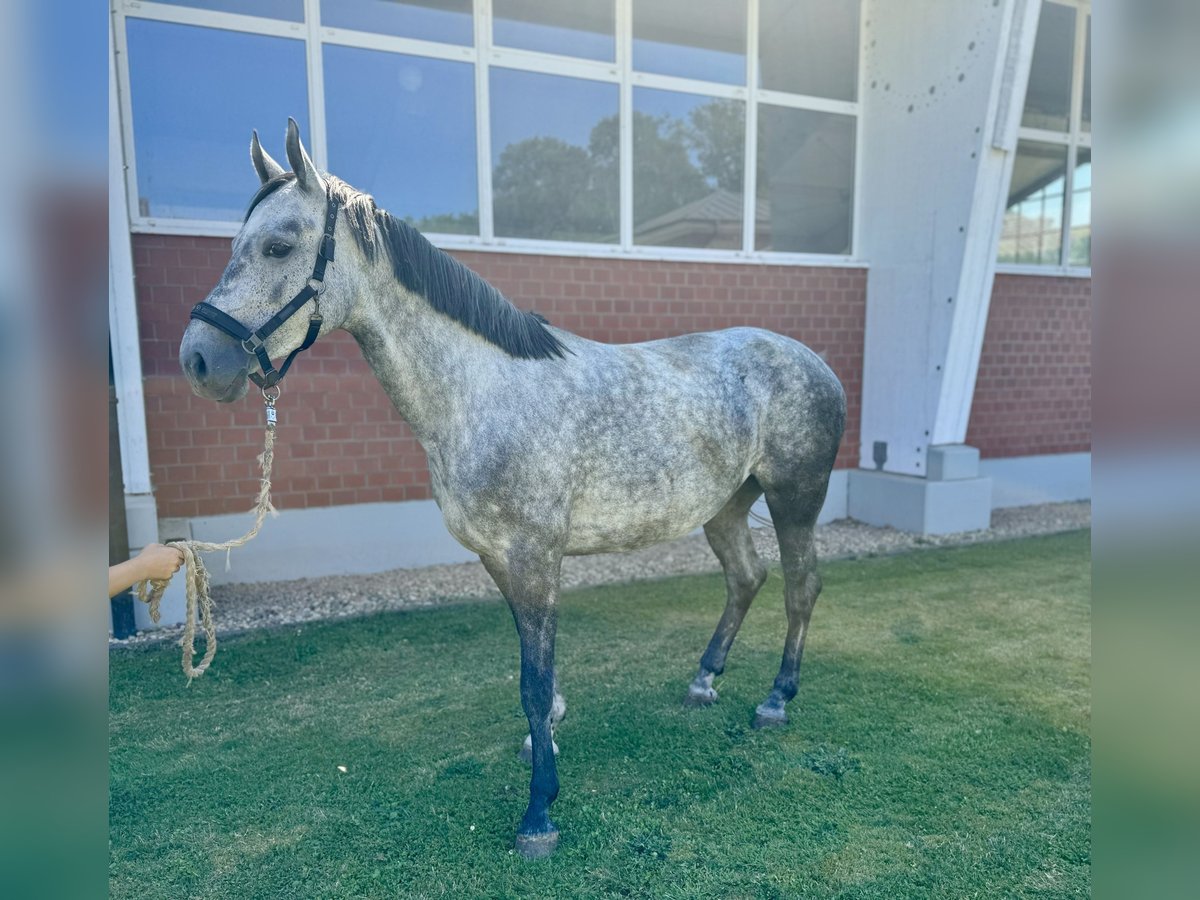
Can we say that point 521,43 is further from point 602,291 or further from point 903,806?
point 903,806

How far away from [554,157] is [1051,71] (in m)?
5.62

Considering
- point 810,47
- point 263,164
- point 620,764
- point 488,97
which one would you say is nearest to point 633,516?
point 620,764

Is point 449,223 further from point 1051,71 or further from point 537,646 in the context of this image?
point 1051,71

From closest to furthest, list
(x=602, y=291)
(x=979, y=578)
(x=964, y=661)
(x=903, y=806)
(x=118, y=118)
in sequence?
(x=903, y=806) < (x=964, y=661) < (x=118, y=118) < (x=979, y=578) < (x=602, y=291)

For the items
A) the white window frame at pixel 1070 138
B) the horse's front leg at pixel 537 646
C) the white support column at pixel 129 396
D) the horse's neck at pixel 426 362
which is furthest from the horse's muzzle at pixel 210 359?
the white window frame at pixel 1070 138

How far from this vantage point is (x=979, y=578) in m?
5.39

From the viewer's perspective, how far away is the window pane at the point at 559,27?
5738 mm

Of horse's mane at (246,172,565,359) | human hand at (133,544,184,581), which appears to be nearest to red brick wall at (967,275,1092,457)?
horse's mane at (246,172,565,359)

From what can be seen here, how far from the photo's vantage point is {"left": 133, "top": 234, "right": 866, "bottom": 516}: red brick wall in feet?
16.1

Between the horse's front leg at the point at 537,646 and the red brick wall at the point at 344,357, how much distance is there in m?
3.43
